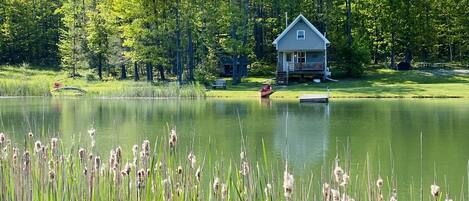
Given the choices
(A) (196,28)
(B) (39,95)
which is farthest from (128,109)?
(A) (196,28)

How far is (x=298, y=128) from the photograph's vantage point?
21281mm

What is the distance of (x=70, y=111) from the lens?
94.2 feet

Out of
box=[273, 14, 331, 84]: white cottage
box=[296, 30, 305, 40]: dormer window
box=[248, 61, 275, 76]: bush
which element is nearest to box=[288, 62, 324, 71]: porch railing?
box=[273, 14, 331, 84]: white cottage

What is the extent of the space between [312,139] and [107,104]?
17.4 m

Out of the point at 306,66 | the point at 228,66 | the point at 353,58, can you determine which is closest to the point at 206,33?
the point at 228,66

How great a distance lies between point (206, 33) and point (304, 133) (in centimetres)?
2826

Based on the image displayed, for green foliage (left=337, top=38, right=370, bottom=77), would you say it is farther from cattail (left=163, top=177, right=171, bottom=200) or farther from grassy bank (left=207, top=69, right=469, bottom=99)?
cattail (left=163, top=177, right=171, bottom=200)

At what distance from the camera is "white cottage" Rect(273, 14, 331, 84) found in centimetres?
4538

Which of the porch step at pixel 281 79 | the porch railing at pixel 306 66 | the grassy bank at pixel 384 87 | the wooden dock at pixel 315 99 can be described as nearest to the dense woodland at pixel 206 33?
the porch railing at pixel 306 66

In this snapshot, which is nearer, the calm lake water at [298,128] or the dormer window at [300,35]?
the calm lake water at [298,128]

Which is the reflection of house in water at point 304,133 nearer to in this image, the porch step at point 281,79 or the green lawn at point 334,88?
the green lawn at point 334,88

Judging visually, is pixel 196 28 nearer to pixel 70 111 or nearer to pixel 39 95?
pixel 39 95

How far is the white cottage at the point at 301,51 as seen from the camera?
4538cm

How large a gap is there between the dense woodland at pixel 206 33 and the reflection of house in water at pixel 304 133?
57.0 ft
